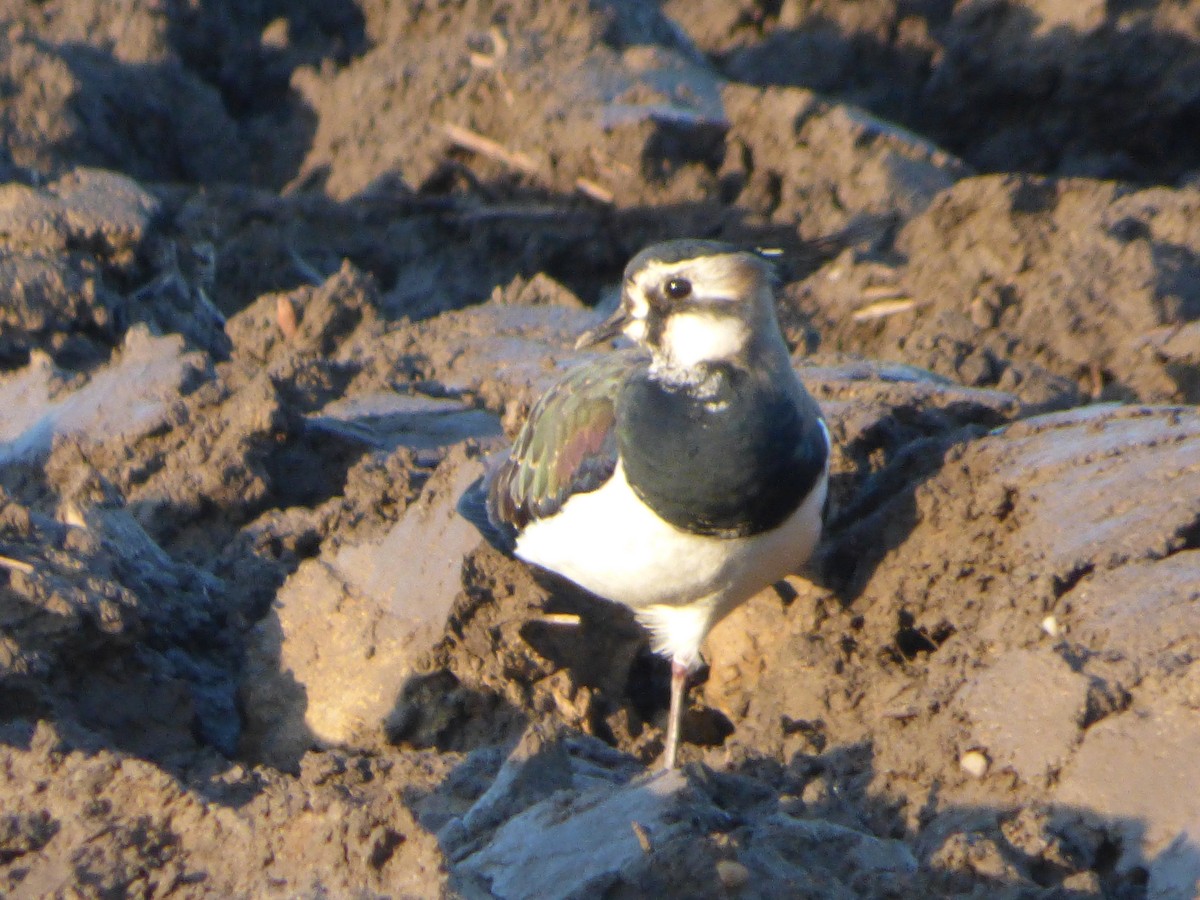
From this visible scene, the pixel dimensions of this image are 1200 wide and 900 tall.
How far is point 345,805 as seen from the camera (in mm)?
3312

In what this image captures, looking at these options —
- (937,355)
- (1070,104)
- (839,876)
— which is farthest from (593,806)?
(1070,104)

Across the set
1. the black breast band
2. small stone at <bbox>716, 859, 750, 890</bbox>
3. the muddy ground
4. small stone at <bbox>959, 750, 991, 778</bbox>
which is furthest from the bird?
small stone at <bbox>716, 859, 750, 890</bbox>

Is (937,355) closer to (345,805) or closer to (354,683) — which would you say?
(354,683)

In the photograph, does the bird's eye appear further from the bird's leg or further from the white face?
the bird's leg

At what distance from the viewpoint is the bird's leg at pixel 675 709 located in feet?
15.5

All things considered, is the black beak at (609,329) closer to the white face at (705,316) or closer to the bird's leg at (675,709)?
the white face at (705,316)

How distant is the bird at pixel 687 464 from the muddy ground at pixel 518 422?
321 millimetres

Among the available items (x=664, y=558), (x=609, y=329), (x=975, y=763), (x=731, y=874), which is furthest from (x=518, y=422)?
(x=731, y=874)

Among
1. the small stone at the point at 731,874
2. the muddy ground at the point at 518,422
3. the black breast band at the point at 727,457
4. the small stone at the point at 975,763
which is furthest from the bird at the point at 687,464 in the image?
the small stone at the point at 731,874

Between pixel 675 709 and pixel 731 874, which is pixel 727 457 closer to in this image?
pixel 675 709

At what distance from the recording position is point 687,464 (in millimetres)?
4508

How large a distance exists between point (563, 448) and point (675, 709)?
2.92 feet

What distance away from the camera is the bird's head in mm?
4672

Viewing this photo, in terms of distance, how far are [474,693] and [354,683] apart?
0.38 m
